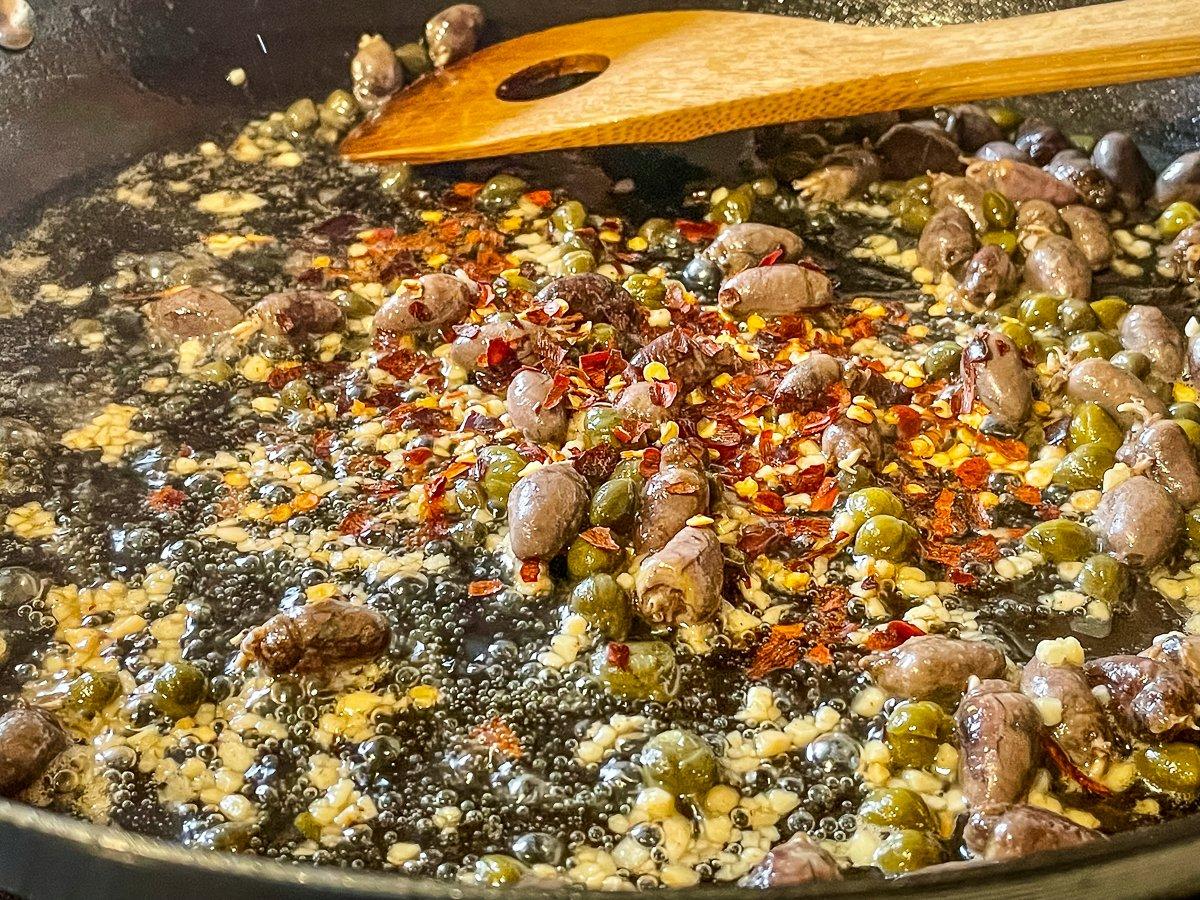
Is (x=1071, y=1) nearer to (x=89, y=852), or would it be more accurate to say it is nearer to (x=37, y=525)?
(x=37, y=525)

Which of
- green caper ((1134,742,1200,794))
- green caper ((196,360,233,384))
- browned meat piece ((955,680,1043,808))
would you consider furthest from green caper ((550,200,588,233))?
green caper ((1134,742,1200,794))

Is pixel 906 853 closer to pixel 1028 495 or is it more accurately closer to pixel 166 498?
pixel 1028 495

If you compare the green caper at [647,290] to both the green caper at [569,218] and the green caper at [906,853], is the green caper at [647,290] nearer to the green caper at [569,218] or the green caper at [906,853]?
the green caper at [569,218]

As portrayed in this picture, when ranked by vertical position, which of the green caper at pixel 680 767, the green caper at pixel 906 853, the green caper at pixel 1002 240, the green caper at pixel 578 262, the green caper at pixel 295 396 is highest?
the green caper at pixel 295 396

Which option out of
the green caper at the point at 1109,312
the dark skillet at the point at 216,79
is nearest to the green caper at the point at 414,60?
the dark skillet at the point at 216,79

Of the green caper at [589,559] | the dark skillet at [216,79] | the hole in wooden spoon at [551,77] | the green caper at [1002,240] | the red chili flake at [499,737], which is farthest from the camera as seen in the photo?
the hole in wooden spoon at [551,77]

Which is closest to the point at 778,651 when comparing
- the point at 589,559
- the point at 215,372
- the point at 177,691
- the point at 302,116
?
the point at 589,559

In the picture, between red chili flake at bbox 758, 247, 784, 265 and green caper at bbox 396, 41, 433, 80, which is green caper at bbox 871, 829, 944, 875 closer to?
red chili flake at bbox 758, 247, 784, 265
